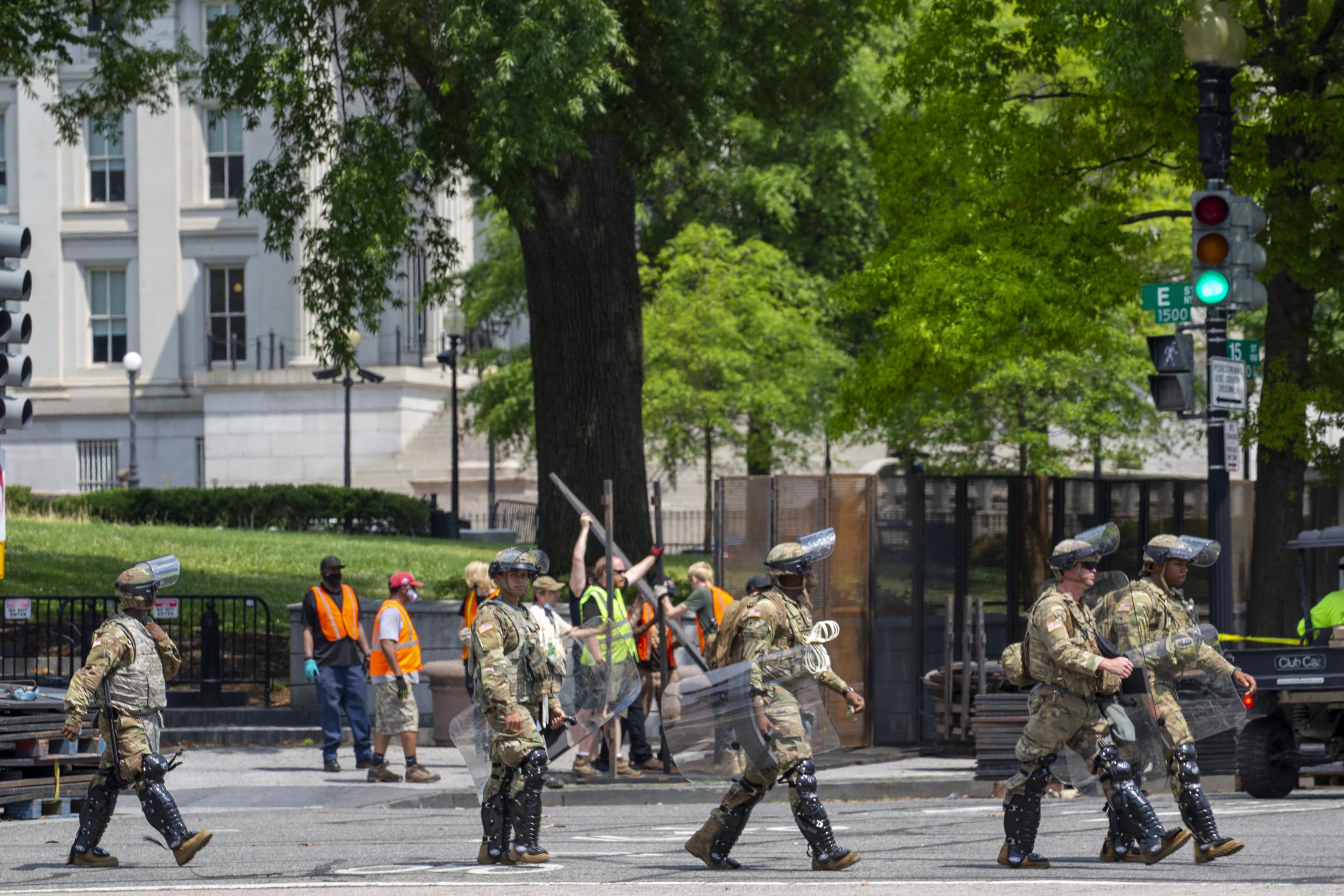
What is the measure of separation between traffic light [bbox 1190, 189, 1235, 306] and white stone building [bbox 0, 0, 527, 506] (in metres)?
36.3

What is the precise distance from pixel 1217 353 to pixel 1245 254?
2.57 feet

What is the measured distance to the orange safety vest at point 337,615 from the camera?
15.8 m

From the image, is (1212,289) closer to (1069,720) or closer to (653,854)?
(1069,720)

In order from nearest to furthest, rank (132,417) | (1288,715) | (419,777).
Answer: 1. (1288,715)
2. (419,777)
3. (132,417)

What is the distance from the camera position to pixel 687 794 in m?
14.2

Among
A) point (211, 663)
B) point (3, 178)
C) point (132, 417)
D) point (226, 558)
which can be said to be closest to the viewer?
point (211, 663)

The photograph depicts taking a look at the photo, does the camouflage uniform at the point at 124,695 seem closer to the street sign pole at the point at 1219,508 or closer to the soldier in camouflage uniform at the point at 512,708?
the soldier in camouflage uniform at the point at 512,708

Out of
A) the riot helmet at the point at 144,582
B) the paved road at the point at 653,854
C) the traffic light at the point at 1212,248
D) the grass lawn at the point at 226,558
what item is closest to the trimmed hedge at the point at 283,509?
the grass lawn at the point at 226,558

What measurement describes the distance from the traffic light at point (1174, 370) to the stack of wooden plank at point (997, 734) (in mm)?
2591

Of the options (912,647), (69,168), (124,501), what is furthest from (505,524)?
(912,647)

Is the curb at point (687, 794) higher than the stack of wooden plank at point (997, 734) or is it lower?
lower

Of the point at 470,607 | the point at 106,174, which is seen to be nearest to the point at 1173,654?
the point at 470,607

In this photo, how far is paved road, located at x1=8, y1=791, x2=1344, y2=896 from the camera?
899cm

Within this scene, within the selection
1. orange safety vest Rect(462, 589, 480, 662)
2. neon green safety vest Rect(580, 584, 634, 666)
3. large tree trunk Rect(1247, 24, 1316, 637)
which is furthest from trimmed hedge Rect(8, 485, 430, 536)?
neon green safety vest Rect(580, 584, 634, 666)
